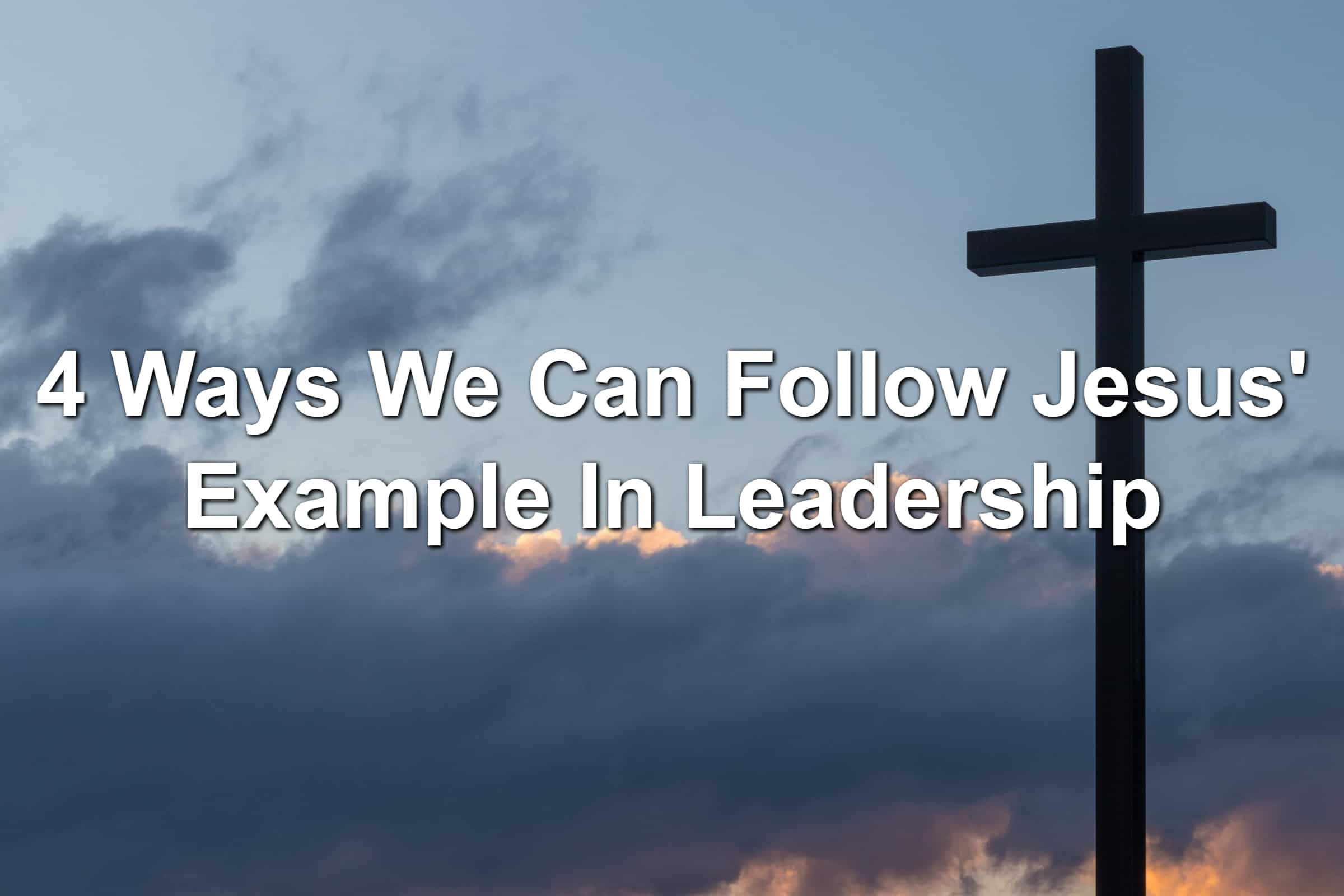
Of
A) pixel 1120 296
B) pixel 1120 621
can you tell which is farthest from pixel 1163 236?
pixel 1120 621

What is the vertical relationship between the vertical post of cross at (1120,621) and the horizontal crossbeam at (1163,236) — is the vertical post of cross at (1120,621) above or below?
below

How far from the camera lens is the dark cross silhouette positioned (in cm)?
1001

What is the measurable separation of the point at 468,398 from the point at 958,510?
12.3 ft

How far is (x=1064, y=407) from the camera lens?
10695 millimetres

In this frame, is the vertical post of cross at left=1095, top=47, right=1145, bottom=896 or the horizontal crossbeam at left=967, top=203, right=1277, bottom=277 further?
the horizontal crossbeam at left=967, top=203, right=1277, bottom=277

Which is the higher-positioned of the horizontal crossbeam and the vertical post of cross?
the horizontal crossbeam

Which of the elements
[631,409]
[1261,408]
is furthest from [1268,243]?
[631,409]

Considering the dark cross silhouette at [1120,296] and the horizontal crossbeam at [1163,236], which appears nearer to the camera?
the dark cross silhouette at [1120,296]

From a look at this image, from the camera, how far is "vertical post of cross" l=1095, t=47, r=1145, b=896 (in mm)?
9984

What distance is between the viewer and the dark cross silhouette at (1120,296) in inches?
394

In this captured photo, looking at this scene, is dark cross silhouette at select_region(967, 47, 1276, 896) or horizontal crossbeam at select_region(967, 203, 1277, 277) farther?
horizontal crossbeam at select_region(967, 203, 1277, 277)

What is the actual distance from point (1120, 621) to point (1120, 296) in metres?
1.87

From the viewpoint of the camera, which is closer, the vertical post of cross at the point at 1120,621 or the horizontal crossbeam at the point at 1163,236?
the vertical post of cross at the point at 1120,621

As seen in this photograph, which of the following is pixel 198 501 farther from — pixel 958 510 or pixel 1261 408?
pixel 1261 408
